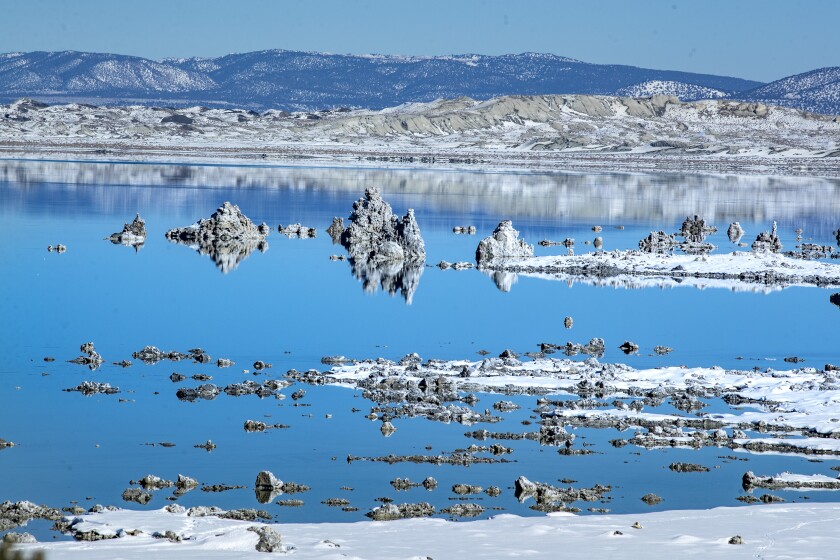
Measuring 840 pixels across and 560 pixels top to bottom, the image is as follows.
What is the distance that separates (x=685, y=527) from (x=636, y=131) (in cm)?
16070

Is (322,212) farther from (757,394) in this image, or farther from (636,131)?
(636,131)

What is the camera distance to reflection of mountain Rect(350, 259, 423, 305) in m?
35.3

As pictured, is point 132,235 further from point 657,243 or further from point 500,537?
point 500,537

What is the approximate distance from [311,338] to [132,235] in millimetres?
19785

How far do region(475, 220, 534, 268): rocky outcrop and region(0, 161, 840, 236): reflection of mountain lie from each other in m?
13.0

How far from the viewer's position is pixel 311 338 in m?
27.3

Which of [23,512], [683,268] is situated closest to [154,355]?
[23,512]

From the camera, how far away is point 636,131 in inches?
6772

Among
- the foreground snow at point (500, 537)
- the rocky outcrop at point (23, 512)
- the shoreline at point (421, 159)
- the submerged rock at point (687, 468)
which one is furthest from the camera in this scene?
the shoreline at point (421, 159)

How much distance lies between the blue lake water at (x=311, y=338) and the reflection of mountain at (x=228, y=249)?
536mm

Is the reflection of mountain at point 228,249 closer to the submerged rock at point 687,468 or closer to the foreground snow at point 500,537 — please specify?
the submerged rock at point 687,468

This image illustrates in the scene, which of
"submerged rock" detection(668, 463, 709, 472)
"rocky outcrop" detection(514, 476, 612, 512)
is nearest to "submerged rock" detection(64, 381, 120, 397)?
"rocky outcrop" detection(514, 476, 612, 512)

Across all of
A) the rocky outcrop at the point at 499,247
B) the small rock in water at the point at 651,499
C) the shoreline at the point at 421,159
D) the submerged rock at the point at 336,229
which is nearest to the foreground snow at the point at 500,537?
the small rock in water at the point at 651,499

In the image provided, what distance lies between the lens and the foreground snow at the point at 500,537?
43.4 feet
